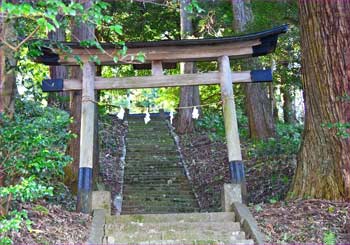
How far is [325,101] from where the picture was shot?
6617 millimetres

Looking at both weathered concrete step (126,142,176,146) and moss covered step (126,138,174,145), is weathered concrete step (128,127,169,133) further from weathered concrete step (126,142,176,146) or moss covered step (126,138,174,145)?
weathered concrete step (126,142,176,146)

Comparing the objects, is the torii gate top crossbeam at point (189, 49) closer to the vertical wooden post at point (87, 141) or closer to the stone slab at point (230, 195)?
the vertical wooden post at point (87, 141)

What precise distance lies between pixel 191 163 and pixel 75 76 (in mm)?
4276

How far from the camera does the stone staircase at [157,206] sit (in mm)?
5691

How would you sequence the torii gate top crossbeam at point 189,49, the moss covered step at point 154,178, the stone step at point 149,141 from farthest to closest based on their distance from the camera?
the stone step at point 149,141 < the moss covered step at point 154,178 < the torii gate top crossbeam at point 189,49

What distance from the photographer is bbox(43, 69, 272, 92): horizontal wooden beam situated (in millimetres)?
7652

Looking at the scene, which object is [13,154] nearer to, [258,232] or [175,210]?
[258,232]

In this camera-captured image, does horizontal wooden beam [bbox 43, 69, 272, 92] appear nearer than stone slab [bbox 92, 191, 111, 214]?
No

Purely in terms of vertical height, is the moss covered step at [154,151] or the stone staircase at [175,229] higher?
the moss covered step at [154,151]

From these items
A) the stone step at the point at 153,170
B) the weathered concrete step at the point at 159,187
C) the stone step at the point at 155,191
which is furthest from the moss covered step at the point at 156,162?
the stone step at the point at 155,191

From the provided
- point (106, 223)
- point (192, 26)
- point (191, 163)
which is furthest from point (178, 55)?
point (192, 26)

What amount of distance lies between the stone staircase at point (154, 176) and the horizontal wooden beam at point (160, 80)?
2984 millimetres

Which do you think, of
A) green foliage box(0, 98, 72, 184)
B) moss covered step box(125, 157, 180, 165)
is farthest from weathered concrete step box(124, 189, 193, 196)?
green foliage box(0, 98, 72, 184)

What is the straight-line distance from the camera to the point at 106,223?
622 centimetres
